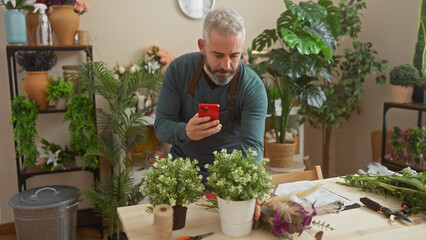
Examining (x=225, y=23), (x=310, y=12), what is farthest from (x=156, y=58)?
(x=225, y=23)

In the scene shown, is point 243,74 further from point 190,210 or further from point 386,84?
point 386,84

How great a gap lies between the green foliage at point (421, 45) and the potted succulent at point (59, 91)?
2.98 metres

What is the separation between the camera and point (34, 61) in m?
3.06

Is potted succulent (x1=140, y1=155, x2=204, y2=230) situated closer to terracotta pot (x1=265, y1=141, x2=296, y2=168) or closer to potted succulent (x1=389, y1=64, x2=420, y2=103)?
terracotta pot (x1=265, y1=141, x2=296, y2=168)

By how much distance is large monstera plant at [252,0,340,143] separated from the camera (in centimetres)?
316

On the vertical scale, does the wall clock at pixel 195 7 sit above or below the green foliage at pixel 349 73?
→ above

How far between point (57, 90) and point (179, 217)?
2182 millimetres

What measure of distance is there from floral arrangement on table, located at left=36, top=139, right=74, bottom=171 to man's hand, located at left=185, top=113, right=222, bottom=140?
1898 millimetres

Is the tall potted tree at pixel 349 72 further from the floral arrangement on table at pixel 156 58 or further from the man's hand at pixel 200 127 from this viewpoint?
the man's hand at pixel 200 127

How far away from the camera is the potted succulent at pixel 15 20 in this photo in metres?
2.91

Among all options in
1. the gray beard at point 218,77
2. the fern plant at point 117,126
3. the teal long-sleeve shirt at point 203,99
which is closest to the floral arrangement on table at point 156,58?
the fern plant at point 117,126

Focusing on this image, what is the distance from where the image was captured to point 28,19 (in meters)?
3.13

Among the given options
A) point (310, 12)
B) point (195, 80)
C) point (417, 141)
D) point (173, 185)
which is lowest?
point (417, 141)

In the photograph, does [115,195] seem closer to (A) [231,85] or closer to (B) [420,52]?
(A) [231,85]
